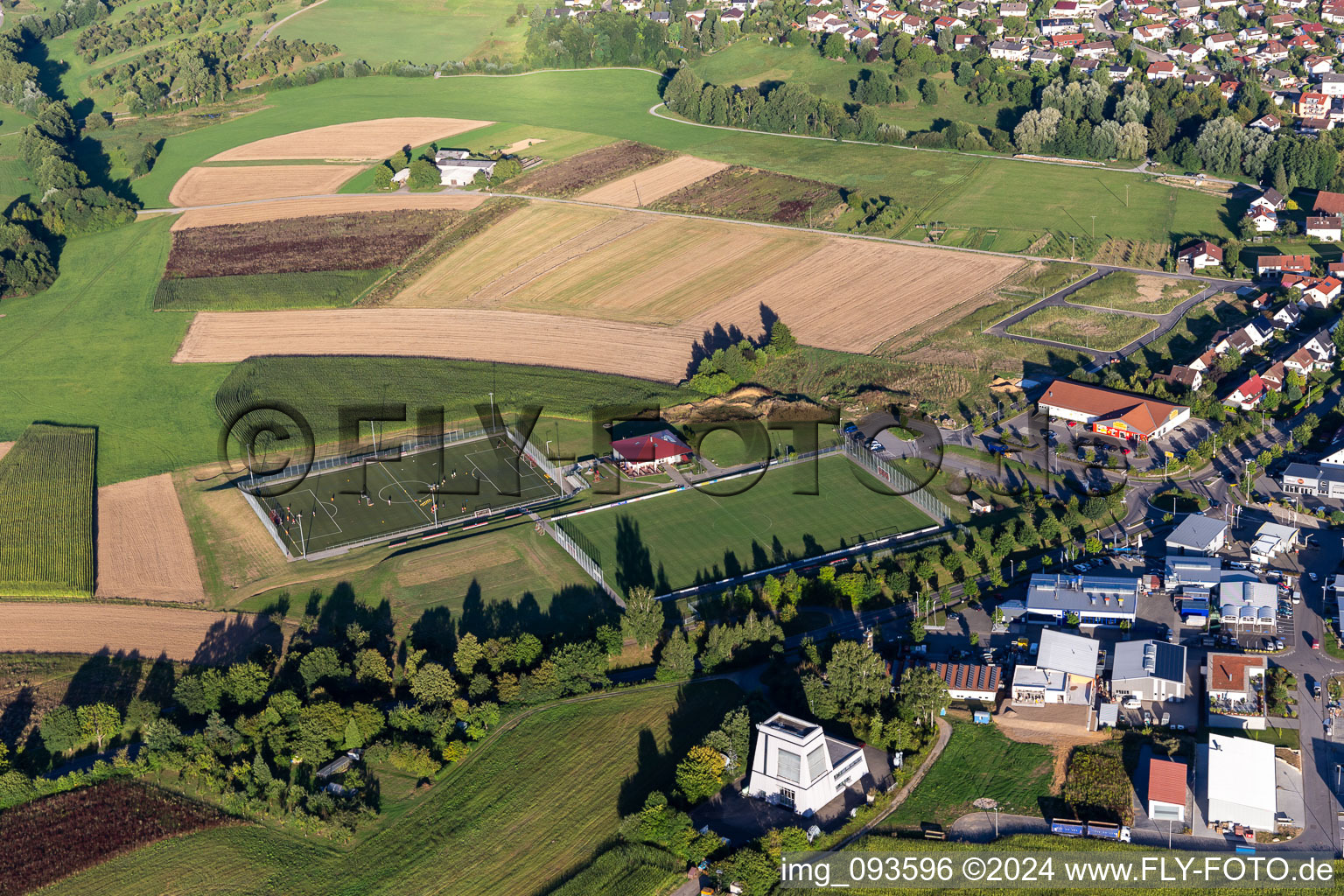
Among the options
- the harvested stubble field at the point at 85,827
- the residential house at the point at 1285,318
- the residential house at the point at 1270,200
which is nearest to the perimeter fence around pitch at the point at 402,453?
the harvested stubble field at the point at 85,827

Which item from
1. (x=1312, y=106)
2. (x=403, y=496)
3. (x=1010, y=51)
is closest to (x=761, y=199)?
(x=1010, y=51)

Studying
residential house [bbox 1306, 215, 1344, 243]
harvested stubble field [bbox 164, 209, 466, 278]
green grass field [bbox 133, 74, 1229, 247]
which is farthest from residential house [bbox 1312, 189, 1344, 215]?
harvested stubble field [bbox 164, 209, 466, 278]

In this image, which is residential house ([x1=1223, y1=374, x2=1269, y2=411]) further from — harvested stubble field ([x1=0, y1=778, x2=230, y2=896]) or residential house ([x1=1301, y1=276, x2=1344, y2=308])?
harvested stubble field ([x1=0, y1=778, x2=230, y2=896])

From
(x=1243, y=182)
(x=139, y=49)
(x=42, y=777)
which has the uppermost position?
(x=139, y=49)

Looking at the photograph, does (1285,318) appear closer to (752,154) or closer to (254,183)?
(752,154)

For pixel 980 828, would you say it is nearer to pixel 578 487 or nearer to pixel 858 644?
pixel 858 644

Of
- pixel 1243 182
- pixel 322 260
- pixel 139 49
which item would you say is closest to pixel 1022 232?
pixel 1243 182

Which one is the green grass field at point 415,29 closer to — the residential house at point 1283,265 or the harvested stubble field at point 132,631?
the residential house at point 1283,265
